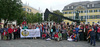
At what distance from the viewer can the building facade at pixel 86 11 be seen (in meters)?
62.0

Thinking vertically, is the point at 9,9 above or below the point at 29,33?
above

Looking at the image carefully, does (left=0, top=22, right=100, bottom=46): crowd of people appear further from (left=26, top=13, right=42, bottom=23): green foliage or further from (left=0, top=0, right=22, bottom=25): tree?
(left=26, top=13, right=42, bottom=23): green foliage

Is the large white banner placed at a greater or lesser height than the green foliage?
lesser

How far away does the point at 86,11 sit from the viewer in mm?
64562

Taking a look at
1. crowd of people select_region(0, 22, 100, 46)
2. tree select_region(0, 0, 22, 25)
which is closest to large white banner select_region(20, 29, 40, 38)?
crowd of people select_region(0, 22, 100, 46)

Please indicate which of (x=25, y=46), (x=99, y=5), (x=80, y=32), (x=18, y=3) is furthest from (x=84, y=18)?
(x=25, y=46)

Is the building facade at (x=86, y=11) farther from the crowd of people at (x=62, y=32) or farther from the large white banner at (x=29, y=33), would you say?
the large white banner at (x=29, y=33)

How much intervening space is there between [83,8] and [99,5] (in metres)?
8.05

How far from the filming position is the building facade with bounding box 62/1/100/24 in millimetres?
62000

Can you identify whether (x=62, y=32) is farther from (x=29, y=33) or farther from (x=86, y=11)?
(x=86, y=11)

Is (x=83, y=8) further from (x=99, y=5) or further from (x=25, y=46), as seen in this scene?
(x=25, y=46)

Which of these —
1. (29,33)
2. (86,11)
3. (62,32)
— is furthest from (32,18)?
(62,32)

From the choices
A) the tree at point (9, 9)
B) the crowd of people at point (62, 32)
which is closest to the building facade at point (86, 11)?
the tree at point (9, 9)

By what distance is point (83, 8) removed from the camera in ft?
212
